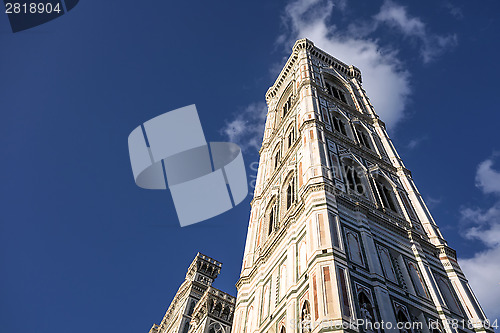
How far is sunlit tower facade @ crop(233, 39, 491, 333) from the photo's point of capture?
1076 cm

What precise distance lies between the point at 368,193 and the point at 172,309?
69.3 ft

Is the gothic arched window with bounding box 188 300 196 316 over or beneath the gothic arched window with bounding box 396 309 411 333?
over

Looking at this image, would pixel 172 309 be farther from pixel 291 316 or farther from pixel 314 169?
pixel 291 316

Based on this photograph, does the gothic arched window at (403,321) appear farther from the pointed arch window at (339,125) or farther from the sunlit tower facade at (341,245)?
the pointed arch window at (339,125)

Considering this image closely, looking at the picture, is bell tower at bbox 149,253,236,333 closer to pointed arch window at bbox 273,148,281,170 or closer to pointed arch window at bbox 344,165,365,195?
pointed arch window at bbox 273,148,281,170

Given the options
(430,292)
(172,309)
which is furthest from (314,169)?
(172,309)

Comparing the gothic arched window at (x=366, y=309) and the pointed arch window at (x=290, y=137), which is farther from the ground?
the pointed arch window at (x=290, y=137)

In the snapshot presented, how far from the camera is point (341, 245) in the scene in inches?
470

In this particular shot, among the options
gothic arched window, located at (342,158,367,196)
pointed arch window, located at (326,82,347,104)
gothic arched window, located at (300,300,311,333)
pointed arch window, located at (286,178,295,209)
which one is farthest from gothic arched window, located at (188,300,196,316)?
gothic arched window, located at (300,300,311,333)

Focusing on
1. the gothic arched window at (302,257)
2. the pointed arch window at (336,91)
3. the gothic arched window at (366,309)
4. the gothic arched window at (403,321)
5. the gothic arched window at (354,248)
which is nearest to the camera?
the gothic arched window at (366,309)

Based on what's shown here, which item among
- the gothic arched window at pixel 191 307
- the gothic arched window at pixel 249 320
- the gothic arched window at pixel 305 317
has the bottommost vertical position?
the gothic arched window at pixel 305 317

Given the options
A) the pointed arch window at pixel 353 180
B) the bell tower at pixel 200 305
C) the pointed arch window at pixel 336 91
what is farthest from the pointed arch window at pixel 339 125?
the bell tower at pixel 200 305

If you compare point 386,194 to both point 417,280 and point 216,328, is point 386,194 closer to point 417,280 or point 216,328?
point 417,280

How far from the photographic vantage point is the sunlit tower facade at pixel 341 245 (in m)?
10.8
